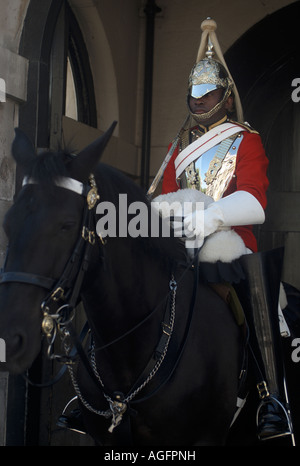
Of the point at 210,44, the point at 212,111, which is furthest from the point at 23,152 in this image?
the point at 210,44

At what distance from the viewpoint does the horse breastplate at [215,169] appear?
3.59m

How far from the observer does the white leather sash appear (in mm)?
3670

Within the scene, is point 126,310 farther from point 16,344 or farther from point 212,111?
point 212,111

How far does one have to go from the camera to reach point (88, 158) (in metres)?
2.47

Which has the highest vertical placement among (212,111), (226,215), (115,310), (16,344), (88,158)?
(212,111)

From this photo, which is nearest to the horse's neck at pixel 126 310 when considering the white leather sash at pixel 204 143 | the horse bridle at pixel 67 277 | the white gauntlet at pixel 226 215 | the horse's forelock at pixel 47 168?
the horse bridle at pixel 67 277

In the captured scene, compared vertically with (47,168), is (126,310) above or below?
below

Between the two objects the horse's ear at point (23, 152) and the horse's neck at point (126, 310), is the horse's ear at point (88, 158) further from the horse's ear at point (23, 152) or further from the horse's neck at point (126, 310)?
the horse's neck at point (126, 310)

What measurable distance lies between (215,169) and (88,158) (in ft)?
4.29

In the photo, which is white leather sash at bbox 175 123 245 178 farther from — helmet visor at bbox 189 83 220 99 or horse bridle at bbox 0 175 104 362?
horse bridle at bbox 0 175 104 362

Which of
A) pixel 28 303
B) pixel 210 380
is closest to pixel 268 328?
pixel 210 380

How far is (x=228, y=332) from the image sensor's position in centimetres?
312

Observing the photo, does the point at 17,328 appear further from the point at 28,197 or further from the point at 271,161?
the point at 271,161
